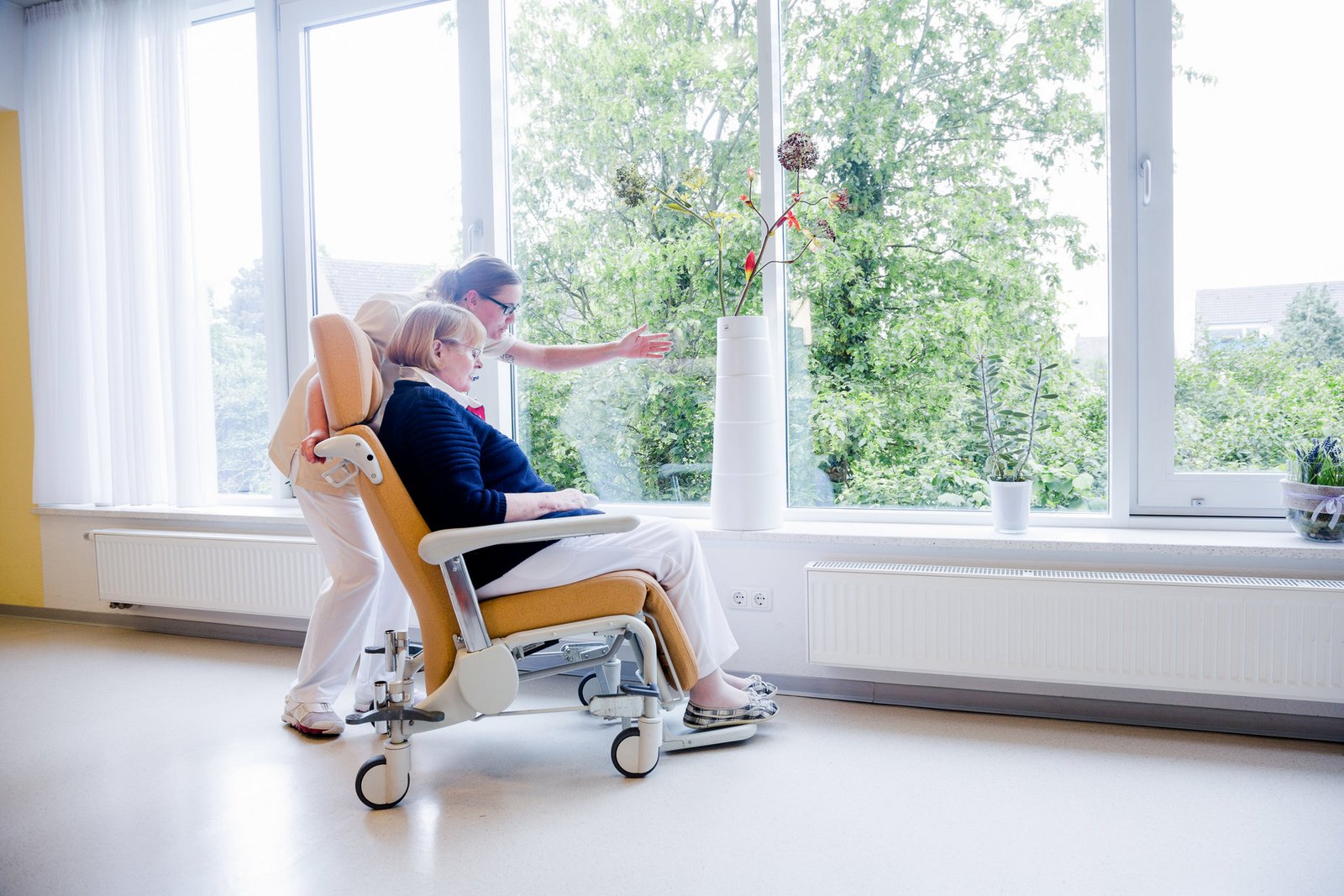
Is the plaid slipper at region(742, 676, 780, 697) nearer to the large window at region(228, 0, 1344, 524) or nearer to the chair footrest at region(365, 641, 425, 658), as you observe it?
the large window at region(228, 0, 1344, 524)

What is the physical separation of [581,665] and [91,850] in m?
1.06

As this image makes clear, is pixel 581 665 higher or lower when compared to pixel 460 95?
lower

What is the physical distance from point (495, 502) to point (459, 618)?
0.83 ft

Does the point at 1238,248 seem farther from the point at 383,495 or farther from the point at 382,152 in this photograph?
the point at 382,152

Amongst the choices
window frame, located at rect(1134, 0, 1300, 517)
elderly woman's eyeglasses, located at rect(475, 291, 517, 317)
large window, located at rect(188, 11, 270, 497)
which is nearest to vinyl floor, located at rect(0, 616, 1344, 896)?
window frame, located at rect(1134, 0, 1300, 517)

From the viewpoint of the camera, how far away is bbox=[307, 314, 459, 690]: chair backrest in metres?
1.91

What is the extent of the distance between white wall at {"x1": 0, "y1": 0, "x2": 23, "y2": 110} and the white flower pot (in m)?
4.29

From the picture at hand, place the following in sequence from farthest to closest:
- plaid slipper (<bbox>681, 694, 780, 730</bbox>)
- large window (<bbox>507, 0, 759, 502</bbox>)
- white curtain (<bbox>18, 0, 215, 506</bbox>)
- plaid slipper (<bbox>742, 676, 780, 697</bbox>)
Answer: white curtain (<bbox>18, 0, 215, 506</bbox>)
large window (<bbox>507, 0, 759, 502</bbox>)
plaid slipper (<bbox>742, 676, 780, 697</bbox>)
plaid slipper (<bbox>681, 694, 780, 730</bbox>)

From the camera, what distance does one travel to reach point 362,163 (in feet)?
11.8

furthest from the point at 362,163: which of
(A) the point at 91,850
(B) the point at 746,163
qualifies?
(A) the point at 91,850

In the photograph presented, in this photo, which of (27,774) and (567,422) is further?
(567,422)

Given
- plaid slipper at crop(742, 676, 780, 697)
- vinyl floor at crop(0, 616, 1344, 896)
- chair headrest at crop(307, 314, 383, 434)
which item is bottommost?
vinyl floor at crop(0, 616, 1344, 896)

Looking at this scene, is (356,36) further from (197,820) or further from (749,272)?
(197,820)

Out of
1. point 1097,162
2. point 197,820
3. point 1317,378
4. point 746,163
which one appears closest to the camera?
point 197,820
